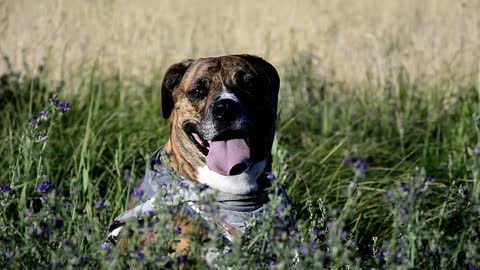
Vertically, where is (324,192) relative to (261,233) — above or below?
below

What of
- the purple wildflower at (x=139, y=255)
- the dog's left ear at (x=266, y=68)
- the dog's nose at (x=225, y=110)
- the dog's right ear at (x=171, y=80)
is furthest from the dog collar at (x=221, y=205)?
the purple wildflower at (x=139, y=255)

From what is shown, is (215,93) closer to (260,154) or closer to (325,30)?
(260,154)

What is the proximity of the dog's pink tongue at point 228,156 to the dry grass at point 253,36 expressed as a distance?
3477 mm

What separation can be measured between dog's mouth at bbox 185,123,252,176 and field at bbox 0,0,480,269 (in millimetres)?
442

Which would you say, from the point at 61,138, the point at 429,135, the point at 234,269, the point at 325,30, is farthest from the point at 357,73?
the point at 234,269

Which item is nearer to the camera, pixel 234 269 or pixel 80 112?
pixel 234 269

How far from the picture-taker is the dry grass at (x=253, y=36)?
29.3 ft

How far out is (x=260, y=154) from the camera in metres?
5.19

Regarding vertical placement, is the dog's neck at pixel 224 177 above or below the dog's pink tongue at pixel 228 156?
below

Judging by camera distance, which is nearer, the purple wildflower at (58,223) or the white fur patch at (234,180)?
the purple wildflower at (58,223)

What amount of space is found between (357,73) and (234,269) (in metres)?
5.77

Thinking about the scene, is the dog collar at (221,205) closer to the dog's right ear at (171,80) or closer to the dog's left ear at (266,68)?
the dog's right ear at (171,80)

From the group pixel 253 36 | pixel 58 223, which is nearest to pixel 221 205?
pixel 58 223

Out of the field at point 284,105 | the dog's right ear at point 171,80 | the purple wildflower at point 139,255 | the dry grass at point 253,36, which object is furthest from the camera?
the dry grass at point 253,36
